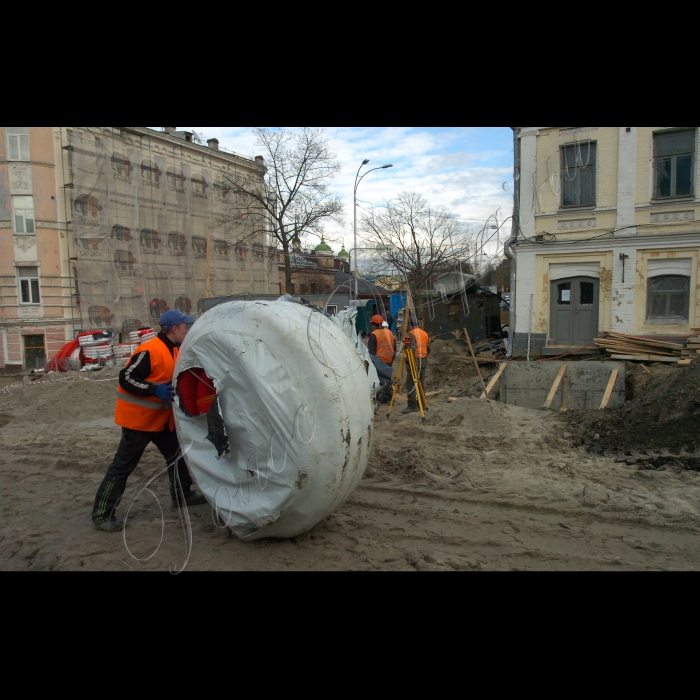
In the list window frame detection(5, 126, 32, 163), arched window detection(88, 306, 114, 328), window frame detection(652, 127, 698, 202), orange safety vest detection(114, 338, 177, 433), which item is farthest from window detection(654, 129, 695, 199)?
window frame detection(5, 126, 32, 163)

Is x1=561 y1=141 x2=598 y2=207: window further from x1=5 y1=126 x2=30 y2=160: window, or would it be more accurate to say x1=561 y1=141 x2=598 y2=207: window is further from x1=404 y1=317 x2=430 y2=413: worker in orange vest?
x1=5 y1=126 x2=30 y2=160: window

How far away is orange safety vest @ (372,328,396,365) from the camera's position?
10375 millimetres

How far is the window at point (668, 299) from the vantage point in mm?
13969

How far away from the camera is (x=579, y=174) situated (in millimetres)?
14703

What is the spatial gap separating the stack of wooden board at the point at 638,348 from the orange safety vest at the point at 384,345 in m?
6.66

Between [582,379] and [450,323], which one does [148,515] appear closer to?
[582,379]

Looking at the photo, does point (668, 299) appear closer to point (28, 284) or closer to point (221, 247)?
point (221, 247)

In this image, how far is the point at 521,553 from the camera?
13.6 feet

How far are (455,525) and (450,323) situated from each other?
1488 centimetres

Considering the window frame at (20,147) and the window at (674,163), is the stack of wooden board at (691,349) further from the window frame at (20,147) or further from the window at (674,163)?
the window frame at (20,147)

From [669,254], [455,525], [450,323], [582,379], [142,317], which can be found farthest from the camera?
[142,317]

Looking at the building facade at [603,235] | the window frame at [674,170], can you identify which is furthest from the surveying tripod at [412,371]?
the window frame at [674,170]
